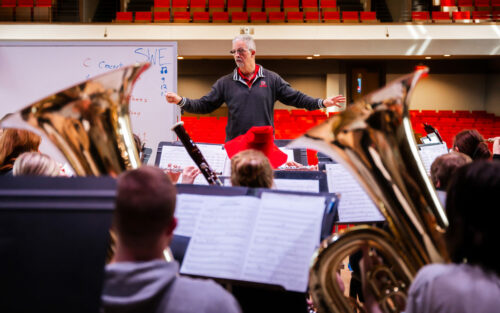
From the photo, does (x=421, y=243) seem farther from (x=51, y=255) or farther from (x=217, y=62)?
(x=217, y=62)

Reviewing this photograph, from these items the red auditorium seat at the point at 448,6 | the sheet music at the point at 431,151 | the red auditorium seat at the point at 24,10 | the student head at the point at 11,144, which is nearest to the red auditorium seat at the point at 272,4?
the red auditorium seat at the point at 448,6

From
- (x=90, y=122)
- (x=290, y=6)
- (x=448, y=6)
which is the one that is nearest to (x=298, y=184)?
(x=90, y=122)

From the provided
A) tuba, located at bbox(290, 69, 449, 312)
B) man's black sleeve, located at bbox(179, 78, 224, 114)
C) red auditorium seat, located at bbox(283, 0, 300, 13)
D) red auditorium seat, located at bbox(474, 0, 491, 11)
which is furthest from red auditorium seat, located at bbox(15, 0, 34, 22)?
red auditorium seat, located at bbox(474, 0, 491, 11)

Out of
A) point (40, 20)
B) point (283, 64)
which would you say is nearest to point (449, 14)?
point (283, 64)

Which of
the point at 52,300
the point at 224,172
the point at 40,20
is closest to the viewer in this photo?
the point at 52,300

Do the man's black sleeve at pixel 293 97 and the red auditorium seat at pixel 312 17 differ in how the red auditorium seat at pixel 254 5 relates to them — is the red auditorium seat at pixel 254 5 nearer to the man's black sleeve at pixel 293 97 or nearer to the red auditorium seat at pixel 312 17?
the red auditorium seat at pixel 312 17

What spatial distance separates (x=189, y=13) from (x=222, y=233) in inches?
340

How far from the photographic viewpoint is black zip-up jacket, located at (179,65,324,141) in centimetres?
302

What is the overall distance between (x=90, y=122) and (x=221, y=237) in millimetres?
530

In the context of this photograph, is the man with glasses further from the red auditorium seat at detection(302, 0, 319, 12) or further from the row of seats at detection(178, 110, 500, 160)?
the red auditorium seat at detection(302, 0, 319, 12)

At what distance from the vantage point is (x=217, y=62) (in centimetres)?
1091

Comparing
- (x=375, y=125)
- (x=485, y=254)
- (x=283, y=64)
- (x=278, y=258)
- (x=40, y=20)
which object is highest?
(x=40, y=20)

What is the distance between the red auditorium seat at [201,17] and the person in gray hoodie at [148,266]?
850cm

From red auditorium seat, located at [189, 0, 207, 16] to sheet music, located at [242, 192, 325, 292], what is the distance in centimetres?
906
